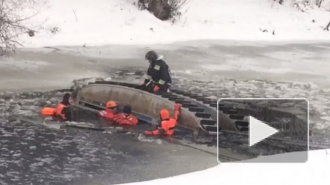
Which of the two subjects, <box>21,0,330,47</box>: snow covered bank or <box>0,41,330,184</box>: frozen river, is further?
<box>21,0,330,47</box>: snow covered bank

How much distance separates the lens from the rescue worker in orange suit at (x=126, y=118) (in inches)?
475

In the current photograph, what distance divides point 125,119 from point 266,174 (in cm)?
527

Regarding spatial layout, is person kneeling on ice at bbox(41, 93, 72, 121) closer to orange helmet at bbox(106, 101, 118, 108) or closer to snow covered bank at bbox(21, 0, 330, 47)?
orange helmet at bbox(106, 101, 118, 108)

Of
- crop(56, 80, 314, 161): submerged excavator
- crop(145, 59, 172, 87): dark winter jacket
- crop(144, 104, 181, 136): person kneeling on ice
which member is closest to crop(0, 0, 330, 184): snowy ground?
crop(56, 80, 314, 161): submerged excavator

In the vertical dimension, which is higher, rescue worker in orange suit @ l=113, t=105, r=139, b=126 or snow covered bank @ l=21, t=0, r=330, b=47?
snow covered bank @ l=21, t=0, r=330, b=47

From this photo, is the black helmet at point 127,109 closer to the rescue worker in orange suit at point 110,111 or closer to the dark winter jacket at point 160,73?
the rescue worker in orange suit at point 110,111

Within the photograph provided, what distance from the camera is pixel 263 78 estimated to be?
60.3ft

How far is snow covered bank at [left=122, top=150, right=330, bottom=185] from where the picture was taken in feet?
22.4

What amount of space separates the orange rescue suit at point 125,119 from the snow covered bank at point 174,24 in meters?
11.7
